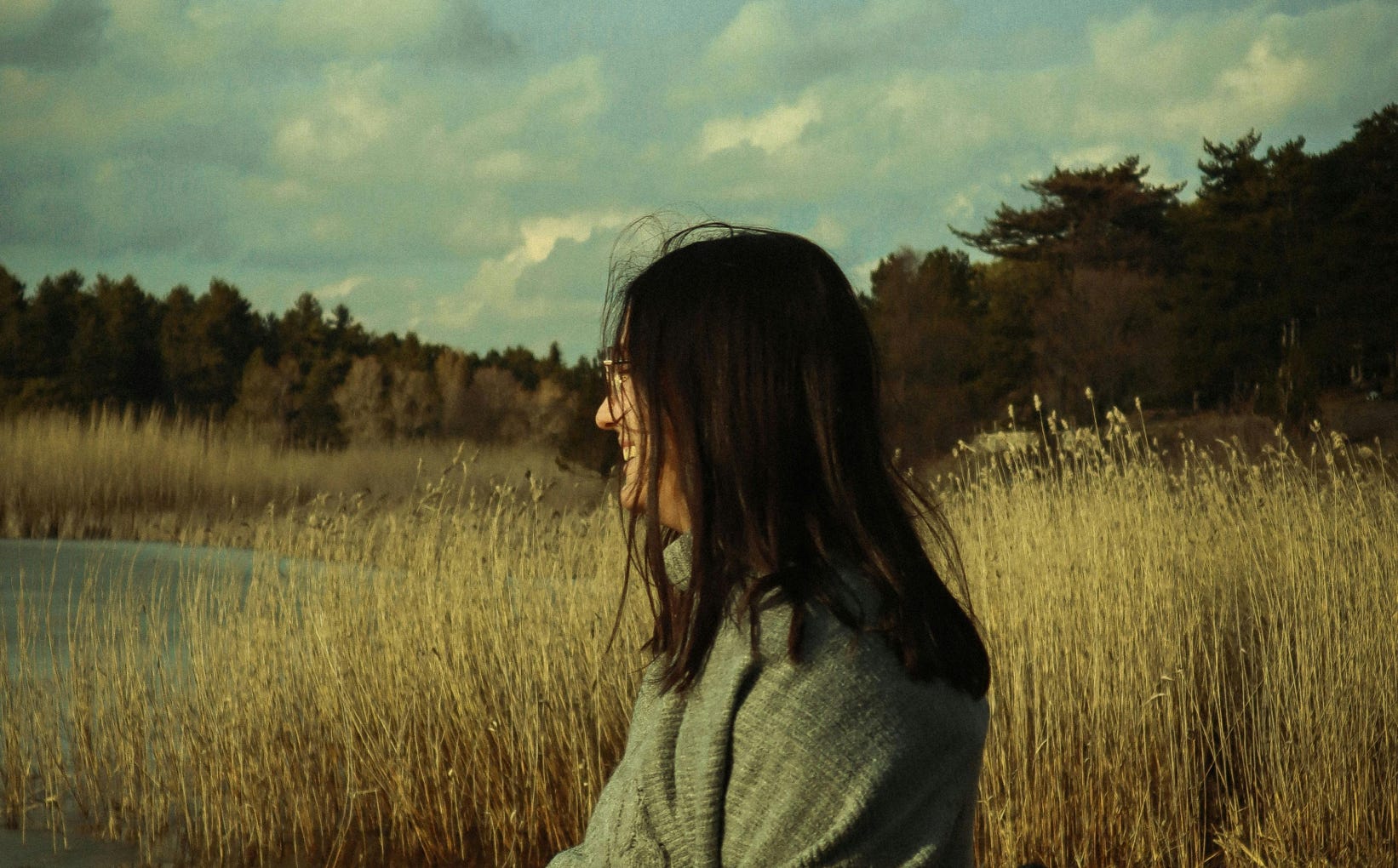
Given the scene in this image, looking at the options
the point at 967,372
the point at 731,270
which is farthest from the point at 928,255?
the point at 731,270

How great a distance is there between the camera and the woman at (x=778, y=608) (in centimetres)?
103

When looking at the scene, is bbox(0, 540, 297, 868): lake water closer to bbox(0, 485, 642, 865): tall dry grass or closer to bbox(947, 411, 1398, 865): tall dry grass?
bbox(0, 485, 642, 865): tall dry grass

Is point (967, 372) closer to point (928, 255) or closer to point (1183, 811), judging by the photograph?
point (928, 255)

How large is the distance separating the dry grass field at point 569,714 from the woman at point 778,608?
2.91 metres

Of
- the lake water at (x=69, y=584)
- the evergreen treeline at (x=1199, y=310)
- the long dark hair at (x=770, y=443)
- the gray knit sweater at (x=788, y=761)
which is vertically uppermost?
the evergreen treeline at (x=1199, y=310)

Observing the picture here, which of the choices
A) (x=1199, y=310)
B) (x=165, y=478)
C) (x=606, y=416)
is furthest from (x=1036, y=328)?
(x=606, y=416)

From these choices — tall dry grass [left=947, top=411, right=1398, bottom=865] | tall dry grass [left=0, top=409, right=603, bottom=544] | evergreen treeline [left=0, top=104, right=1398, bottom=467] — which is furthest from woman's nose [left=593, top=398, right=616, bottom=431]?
evergreen treeline [left=0, top=104, right=1398, bottom=467]

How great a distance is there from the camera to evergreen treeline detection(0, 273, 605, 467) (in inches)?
968

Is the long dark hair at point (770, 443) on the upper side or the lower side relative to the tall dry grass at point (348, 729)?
upper

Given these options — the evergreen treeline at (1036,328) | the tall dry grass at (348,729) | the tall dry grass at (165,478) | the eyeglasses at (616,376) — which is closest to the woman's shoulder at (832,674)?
the eyeglasses at (616,376)

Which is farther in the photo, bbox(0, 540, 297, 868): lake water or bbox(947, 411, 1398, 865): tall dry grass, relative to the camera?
bbox(0, 540, 297, 868): lake water

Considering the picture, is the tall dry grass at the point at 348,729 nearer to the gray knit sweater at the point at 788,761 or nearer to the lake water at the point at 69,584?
the lake water at the point at 69,584

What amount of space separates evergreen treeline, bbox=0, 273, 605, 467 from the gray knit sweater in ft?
71.7

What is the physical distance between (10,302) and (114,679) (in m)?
23.8
